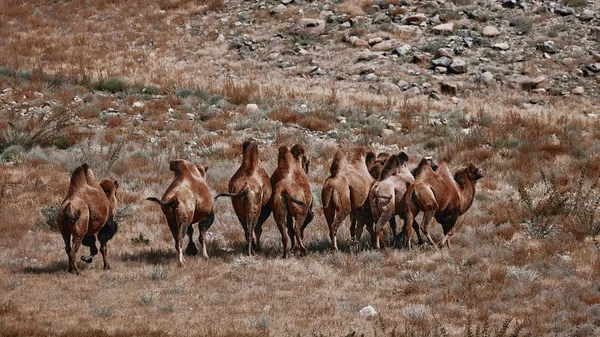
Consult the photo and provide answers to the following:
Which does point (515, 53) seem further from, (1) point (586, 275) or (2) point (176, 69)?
(1) point (586, 275)

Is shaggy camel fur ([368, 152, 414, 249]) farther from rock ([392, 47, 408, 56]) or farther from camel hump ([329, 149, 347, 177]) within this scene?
rock ([392, 47, 408, 56])

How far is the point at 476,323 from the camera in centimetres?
902

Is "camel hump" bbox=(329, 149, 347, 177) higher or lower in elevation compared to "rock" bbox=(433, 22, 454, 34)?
higher

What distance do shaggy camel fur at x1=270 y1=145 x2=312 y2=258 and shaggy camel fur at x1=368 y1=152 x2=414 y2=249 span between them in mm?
997

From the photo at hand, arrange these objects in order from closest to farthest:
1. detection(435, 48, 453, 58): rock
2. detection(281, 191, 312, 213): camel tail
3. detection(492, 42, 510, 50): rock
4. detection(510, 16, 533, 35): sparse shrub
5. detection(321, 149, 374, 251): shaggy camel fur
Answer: detection(281, 191, 312, 213): camel tail
detection(321, 149, 374, 251): shaggy camel fur
detection(435, 48, 453, 58): rock
detection(492, 42, 510, 50): rock
detection(510, 16, 533, 35): sparse shrub

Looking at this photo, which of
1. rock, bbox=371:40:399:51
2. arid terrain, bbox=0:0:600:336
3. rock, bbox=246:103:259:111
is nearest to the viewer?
arid terrain, bbox=0:0:600:336

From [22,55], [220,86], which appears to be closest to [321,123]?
[220,86]

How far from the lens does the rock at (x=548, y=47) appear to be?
3153cm

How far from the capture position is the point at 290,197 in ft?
37.3

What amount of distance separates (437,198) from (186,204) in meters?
3.74

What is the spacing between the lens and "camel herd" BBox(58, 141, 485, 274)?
11.1m

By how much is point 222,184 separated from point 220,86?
11.1 metres

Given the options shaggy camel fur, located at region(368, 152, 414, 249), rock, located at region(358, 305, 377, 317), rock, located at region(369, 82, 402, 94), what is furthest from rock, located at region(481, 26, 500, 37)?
rock, located at region(358, 305, 377, 317)

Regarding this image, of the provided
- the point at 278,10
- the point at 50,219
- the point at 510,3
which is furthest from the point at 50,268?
the point at 510,3
